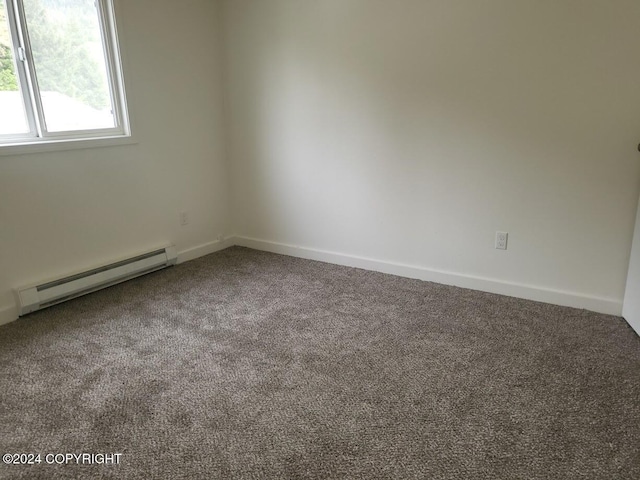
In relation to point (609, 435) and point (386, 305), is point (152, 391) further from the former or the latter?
point (609, 435)

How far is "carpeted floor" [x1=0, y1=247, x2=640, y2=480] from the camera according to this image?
5.30ft

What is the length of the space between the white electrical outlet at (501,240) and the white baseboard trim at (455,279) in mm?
236

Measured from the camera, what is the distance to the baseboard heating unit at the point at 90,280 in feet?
9.02

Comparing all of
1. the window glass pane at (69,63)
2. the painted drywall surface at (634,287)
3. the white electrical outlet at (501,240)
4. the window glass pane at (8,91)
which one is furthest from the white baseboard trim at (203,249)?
the painted drywall surface at (634,287)

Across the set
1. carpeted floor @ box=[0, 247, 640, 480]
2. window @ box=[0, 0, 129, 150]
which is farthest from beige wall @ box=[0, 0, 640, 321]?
carpeted floor @ box=[0, 247, 640, 480]

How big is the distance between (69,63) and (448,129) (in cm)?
251

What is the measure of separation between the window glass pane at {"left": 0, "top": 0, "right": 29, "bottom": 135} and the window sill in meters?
0.14

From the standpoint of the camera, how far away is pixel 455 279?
125 inches

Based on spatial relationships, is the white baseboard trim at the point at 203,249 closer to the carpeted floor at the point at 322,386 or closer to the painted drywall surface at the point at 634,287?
the carpeted floor at the point at 322,386

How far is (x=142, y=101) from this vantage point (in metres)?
3.28

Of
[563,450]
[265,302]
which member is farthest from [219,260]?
[563,450]

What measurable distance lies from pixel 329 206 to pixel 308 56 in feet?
3.79

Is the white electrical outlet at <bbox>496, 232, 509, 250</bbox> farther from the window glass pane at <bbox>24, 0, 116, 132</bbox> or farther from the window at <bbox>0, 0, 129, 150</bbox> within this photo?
the window glass pane at <bbox>24, 0, 116, 132</bbox>

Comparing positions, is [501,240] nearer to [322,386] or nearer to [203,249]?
[322,386]
